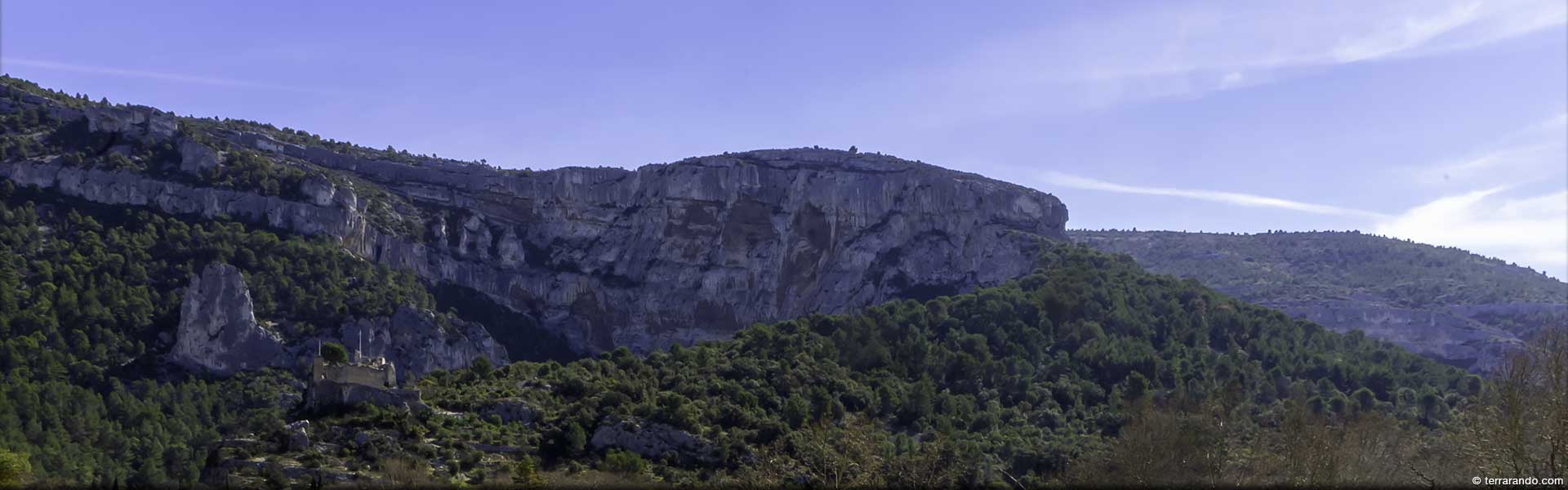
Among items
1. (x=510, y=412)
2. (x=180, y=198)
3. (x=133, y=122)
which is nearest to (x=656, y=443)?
(x=510, y=412)

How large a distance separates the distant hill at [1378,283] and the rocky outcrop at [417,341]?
5757 cm

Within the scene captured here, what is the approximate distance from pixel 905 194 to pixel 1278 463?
6462 cm

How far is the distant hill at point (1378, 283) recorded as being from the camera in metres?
105

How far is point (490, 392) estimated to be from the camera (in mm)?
63719

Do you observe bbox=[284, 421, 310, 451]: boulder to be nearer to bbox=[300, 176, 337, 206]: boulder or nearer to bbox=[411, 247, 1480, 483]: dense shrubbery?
bbox=[411, 247, 1480, 483]: dense shrubbery

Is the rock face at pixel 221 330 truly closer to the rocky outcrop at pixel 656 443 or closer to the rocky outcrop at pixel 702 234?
the rocky outcrop at pixel 702 234

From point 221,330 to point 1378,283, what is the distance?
91.6 metres

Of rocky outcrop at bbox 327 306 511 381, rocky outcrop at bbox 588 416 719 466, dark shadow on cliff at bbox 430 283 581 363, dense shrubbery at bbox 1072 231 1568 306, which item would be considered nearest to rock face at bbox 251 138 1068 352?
dark shadow on cliff at bbox 430 283 581 363

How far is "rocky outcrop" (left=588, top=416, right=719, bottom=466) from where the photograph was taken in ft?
190

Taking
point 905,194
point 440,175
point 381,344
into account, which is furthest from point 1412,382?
point 440,175

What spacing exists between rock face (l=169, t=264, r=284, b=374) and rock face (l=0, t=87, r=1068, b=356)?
20670mm

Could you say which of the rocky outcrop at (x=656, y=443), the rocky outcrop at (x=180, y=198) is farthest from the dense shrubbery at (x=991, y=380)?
the rocky outcrop at (x=180, y=198)

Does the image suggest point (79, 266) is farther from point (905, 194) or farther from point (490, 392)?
point (905, 194)

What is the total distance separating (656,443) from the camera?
193ft
